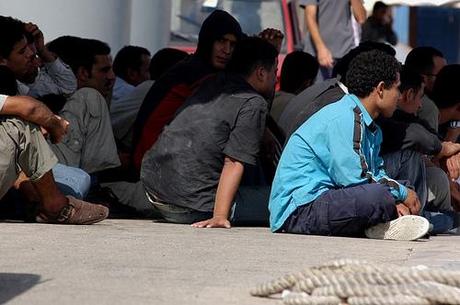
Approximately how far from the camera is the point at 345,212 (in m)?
7.96

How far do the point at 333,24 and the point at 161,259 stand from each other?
6849mm

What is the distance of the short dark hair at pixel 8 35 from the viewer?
360 inches

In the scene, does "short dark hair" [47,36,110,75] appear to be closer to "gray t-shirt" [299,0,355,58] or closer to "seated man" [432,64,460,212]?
"seated man" [432,64,460,212]

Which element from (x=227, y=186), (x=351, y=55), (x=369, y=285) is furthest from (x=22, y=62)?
(x=369, y=285)

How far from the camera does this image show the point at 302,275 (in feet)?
17.9

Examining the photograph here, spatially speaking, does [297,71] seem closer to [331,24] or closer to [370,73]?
[331,24]

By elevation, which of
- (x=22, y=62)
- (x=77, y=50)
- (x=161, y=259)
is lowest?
(x=161, y=259)

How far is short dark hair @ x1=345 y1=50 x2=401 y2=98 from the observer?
8164 mm

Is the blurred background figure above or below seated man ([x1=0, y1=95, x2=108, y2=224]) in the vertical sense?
below

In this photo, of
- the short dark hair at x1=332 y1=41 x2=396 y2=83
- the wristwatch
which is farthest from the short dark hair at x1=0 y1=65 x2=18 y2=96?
the wristwatch

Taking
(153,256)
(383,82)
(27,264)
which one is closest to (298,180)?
(383,82)

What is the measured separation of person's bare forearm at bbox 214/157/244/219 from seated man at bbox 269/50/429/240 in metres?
0.40

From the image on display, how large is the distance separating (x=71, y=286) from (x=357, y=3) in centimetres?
806

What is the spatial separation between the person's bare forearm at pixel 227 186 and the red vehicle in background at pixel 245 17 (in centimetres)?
923
